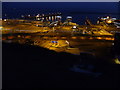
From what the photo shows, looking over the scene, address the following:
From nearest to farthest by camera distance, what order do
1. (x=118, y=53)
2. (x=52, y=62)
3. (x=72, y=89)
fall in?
(x=72, y=89) < (x=52, y=62) < (x=118, y=53)

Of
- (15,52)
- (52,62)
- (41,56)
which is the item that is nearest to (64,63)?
(52,62)

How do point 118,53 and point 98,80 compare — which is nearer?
point 98,80

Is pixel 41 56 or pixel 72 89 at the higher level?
pixel 41 56

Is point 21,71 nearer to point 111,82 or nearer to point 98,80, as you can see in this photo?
point 98,80

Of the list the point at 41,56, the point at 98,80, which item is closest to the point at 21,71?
the point at 41,56

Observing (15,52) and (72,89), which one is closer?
(72,89)

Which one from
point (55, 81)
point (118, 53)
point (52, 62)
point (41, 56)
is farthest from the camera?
point (118, 53)

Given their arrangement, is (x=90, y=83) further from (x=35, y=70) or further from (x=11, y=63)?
(x=11, y=63)
